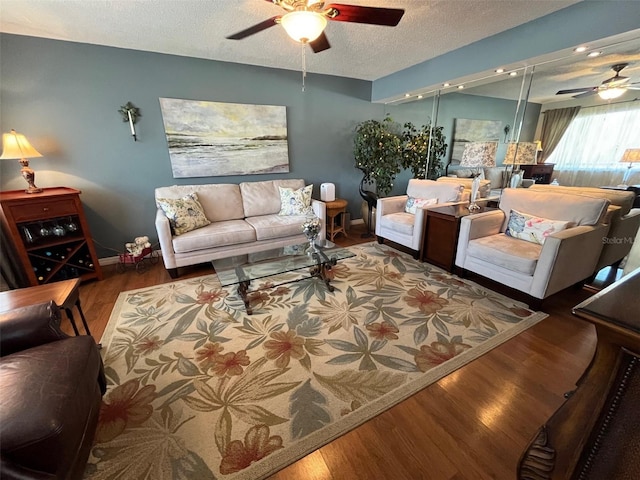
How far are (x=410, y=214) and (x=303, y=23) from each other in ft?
8.63

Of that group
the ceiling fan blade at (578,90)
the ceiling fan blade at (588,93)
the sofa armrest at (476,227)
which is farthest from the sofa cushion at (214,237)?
the ceiling fan blade at (588,93)

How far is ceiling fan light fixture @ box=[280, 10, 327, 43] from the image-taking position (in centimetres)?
156

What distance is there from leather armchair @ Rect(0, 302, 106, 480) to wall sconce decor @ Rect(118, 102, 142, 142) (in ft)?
8.40

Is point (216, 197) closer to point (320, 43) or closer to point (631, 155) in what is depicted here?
point (320, 43)

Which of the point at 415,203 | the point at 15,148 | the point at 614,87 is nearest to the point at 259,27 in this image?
the point at 15,148

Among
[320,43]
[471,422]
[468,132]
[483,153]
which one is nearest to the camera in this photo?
[471,422]

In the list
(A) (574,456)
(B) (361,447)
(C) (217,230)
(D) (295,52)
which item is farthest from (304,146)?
(A) (574,456)

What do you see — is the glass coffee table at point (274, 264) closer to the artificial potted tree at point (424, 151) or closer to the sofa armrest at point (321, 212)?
the sofa armrest at point (321, 212)

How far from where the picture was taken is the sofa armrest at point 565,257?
2.05 metres

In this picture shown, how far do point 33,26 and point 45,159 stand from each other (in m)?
1.20

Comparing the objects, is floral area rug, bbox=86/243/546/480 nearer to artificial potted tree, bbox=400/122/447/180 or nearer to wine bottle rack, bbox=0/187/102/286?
wine bottle rack, bbox=0/187/102/286

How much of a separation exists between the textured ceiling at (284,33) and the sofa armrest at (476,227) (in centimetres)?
150

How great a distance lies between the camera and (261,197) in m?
3.65

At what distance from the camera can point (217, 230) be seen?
9.86ft
